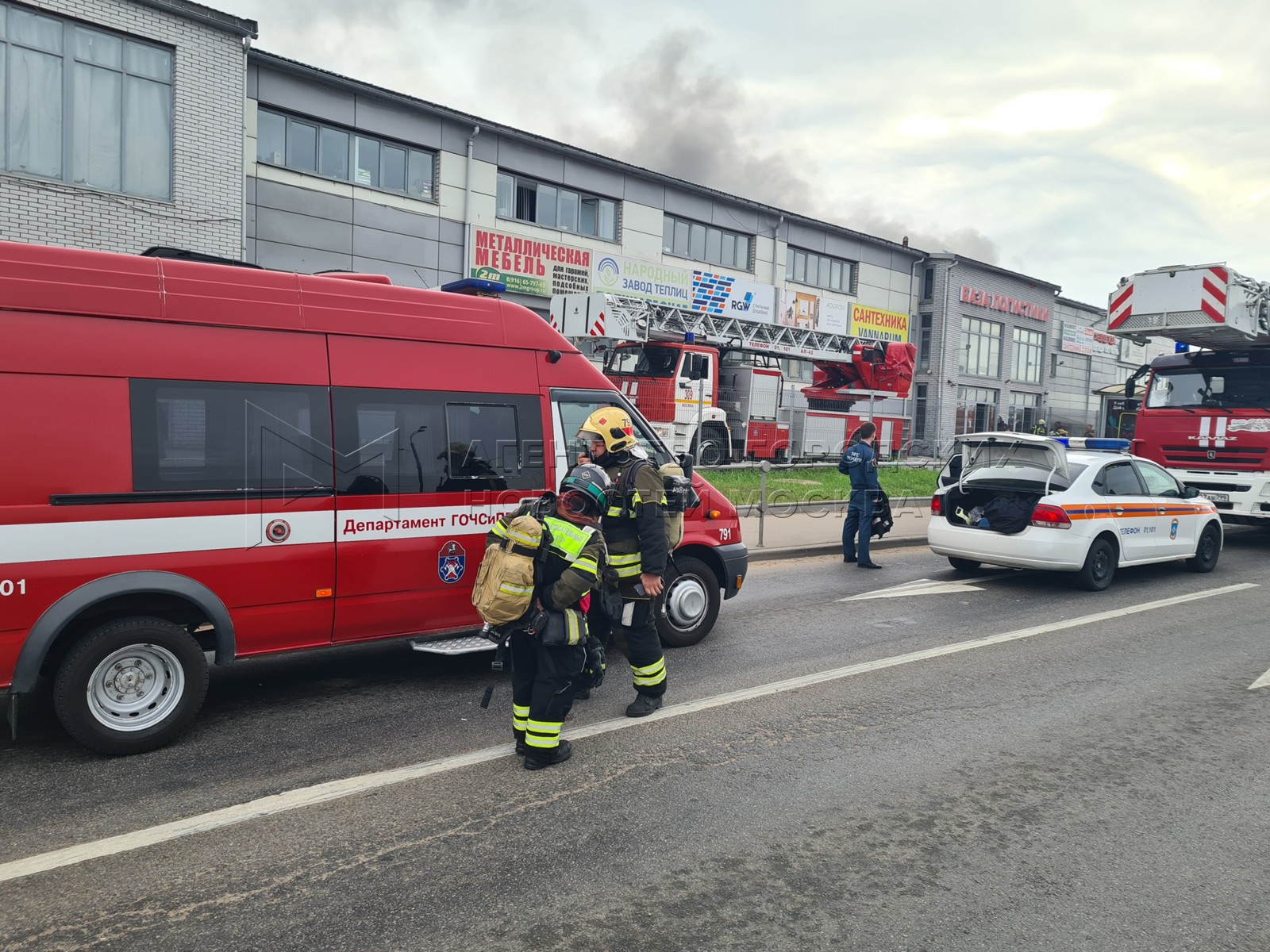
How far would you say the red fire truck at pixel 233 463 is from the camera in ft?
14.5

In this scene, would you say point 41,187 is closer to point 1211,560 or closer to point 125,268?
point 125,268

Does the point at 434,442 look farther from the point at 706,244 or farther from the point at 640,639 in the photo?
the point at 706,244

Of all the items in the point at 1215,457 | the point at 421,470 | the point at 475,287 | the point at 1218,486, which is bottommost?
the point at 1218,486

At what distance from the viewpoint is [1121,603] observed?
9164 millimetres

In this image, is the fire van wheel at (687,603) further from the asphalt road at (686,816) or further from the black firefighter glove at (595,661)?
the black firefighter glove at (595,661)

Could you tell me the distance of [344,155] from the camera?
20688mm

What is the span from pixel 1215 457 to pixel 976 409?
93.6ft

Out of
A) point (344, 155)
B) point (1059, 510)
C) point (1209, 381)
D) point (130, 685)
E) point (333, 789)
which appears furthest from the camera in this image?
point (344, 155)

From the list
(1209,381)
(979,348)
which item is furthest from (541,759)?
(979,348)

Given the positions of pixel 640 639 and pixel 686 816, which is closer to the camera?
pixel 686 816

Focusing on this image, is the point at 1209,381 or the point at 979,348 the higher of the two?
the point at 979,348

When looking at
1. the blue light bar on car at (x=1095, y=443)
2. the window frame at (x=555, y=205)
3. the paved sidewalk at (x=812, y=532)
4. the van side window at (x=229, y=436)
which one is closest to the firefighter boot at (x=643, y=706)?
the van side window at (x=229, y=436)

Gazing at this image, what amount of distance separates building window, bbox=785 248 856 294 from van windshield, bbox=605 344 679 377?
13.0 metres

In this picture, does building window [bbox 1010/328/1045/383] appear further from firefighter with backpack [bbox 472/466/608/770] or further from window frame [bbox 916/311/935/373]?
firefighter with backpack [bbox 472/466/608/770]
